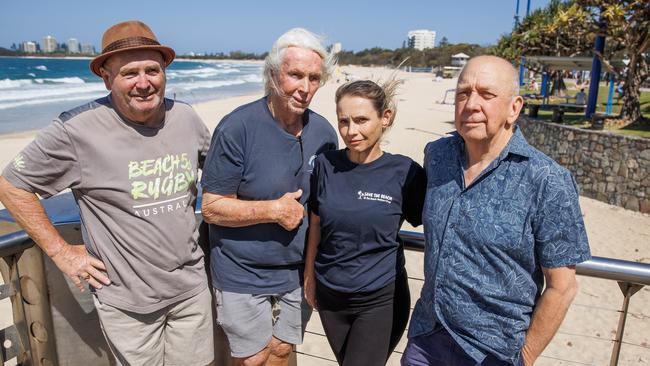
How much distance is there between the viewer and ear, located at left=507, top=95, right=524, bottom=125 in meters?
1.68

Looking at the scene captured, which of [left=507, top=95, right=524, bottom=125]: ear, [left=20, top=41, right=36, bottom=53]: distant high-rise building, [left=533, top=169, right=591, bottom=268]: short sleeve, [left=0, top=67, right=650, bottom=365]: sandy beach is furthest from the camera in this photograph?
[left=20, top=41, right=36, bottom=53]: distant high-rise building

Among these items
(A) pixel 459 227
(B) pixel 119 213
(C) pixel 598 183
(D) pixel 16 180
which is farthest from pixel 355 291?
(C) pixel 598 183

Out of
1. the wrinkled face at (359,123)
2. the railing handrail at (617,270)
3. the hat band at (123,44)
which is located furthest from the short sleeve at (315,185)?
the railing handrail at (617,270)

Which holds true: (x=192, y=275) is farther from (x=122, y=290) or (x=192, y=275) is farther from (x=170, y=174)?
(x=170, y=174)

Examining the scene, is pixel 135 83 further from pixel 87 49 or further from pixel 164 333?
pixel 87 49

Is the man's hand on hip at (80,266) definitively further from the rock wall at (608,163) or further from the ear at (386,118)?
the rock wall at (608,163)

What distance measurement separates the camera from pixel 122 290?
216cm

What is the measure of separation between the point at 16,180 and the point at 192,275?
88 centimetres

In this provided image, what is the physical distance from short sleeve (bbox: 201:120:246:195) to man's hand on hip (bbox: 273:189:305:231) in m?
0.24

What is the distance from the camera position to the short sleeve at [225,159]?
2139mm

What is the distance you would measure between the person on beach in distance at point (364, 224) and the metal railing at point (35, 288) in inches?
8.1

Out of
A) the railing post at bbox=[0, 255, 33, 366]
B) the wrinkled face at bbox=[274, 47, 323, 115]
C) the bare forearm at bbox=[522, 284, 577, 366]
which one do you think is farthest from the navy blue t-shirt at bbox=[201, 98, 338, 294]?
the bare forearm at bbox=[522, 284, 577, 366]

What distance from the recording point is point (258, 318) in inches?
90.4

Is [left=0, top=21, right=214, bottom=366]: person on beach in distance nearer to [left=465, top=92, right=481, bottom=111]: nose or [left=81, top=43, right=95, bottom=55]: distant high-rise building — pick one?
[left=465, top=92, right=481, bottom=111]: nose
